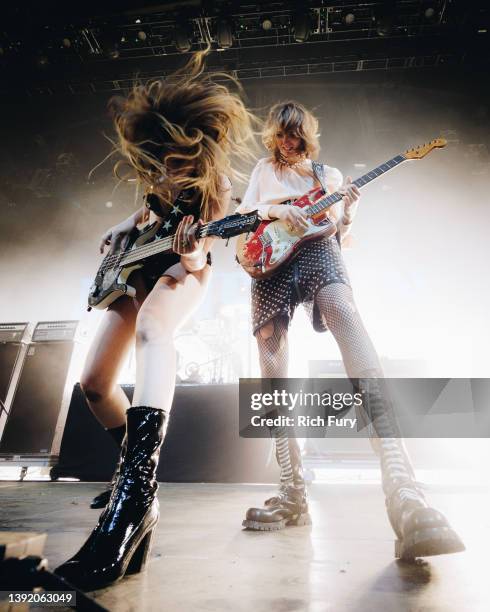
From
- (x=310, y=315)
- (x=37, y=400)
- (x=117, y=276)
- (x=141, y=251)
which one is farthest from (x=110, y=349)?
(x=37, y=400)

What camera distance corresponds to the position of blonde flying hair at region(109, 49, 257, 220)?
1528mm

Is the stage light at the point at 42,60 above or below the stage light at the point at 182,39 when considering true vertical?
above

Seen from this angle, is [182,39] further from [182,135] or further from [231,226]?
[231,226]

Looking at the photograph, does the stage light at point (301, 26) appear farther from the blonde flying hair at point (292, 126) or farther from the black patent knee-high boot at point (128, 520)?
the black patent knee-high boot at point (128, 520)

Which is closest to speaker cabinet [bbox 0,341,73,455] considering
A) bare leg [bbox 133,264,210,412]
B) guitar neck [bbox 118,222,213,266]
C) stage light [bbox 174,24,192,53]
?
guitar neck [bbox 118,222,213,266]

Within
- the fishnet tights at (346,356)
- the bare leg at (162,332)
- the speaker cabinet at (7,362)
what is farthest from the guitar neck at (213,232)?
the speaker cabinet at (7,362)

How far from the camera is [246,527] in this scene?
4.61 feet

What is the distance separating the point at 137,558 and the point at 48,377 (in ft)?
12.6

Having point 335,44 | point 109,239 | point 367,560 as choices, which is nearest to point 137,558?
point 367,560

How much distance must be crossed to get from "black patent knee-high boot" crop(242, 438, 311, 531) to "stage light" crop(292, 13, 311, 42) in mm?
5281

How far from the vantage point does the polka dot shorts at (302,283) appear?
5.22 feet

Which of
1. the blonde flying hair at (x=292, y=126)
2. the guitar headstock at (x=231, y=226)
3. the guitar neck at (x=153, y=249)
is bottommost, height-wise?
the guitar neck at (x=153, y=249)

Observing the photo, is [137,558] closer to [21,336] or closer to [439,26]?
[21,336]

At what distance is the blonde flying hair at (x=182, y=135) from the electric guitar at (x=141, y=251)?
0.46 ft
